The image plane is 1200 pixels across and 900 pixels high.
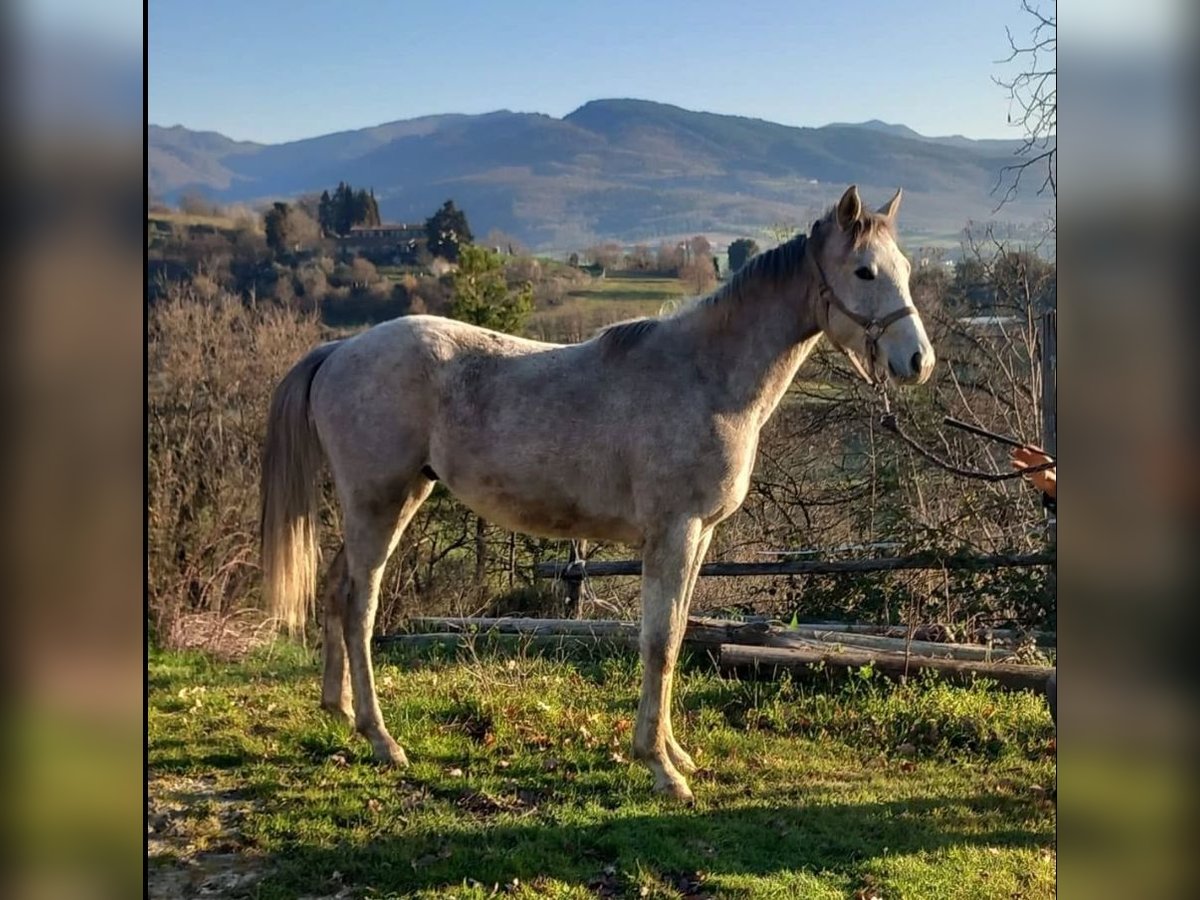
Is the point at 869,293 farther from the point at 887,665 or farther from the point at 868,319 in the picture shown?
the point at 887,665

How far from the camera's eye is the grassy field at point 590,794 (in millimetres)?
3158

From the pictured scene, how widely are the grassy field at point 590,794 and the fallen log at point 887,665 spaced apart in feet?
0.37

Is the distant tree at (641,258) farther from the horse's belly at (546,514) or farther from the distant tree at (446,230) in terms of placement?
the horse's belly at (546,514)

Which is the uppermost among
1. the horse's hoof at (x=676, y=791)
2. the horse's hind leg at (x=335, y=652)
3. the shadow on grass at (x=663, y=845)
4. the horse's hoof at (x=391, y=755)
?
the horse's hind leg at (x=335, y=652)

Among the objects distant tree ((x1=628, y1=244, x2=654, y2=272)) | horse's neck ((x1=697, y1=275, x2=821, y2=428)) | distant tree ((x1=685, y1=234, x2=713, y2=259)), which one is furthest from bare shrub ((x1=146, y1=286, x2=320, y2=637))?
horse's neck ((x1=697, y1=275, x2=821, y2=428))

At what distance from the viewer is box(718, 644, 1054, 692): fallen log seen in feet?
15.3

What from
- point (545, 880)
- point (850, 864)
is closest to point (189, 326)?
point (545, 880)

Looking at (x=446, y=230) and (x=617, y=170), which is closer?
(x=446, y=230)

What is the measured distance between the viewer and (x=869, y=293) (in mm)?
3428

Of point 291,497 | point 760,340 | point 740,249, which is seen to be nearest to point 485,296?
point 740,249

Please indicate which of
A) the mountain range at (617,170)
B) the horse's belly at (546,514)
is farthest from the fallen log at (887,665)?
the mountain range at (617,170)

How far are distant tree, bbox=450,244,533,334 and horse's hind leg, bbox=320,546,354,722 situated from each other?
3171mm

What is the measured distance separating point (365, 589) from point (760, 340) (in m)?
2.02

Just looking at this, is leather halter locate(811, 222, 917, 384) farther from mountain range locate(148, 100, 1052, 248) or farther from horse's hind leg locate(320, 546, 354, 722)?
mountain range locate(148, 100, 1052, 248)
